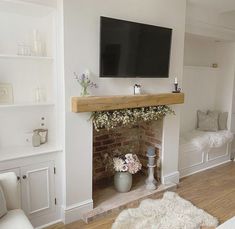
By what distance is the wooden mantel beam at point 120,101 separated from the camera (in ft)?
7.97

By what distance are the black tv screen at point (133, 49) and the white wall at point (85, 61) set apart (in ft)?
0.32

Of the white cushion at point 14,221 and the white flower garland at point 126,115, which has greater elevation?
the white flower garland at point 126,115

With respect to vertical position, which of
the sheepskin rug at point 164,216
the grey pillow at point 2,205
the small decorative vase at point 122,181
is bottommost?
the sheepskin rug at point 164,216

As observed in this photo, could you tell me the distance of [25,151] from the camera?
2439 millimetres

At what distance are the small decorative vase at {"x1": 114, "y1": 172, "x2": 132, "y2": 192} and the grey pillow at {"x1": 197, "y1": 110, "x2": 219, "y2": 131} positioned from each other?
6.41 ft

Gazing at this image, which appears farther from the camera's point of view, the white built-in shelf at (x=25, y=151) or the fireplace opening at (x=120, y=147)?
the fireplace opening at (x=120, y=147)

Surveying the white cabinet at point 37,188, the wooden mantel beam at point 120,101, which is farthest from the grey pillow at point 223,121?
the white cabinet at point 37,188

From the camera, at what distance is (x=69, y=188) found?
2.59 m

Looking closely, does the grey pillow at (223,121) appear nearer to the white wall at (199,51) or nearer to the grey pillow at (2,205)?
the white wall at (199,51)

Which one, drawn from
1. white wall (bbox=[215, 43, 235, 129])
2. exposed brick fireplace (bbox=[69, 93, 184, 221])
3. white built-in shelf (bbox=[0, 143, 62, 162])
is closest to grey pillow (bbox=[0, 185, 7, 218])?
white built-in shelf (bbox=[0, 143, 62, 162])

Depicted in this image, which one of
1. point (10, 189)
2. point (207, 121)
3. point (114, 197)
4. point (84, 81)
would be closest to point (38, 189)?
point (10, 189)

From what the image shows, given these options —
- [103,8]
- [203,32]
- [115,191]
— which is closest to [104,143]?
[115,191]

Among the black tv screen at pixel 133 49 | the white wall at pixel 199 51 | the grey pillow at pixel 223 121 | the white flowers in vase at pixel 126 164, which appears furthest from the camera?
the grey pillow at pixel 223 121

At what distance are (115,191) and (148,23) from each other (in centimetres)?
210
